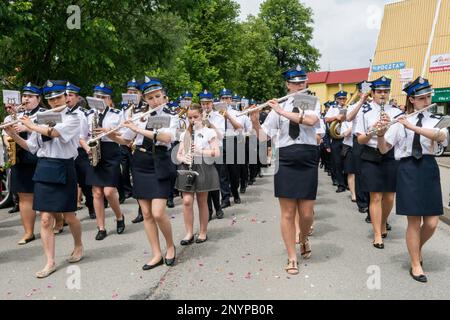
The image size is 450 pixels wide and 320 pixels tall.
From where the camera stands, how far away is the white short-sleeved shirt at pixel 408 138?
4.82m

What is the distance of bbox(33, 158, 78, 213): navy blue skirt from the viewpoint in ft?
17.1

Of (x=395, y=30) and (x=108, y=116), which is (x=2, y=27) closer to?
(x=108, y=116)

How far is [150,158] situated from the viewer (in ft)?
17.4

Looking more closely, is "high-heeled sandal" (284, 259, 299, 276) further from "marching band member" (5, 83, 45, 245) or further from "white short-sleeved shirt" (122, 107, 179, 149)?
"marching band member" (5, 83, 45, 245)

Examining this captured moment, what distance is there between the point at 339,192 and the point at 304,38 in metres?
43.7

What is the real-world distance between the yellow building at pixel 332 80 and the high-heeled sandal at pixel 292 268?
5357 cm

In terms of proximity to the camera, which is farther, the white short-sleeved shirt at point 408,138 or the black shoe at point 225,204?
the black shoe at point 225,204

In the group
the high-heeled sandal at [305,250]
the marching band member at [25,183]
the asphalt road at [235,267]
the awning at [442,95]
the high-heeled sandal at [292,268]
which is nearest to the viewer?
the asphalt road at [235,267]

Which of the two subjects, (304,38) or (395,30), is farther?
(304,38)

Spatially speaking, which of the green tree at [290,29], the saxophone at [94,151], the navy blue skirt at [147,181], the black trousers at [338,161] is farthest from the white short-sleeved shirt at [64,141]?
the green tree at [290,29]

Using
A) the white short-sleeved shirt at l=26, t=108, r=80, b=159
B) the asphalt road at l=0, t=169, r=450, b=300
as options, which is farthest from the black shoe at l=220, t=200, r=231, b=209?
the white short-sleeved shirt at l=26, t=108, r=80, b=159

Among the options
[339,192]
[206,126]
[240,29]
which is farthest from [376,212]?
[240,29]

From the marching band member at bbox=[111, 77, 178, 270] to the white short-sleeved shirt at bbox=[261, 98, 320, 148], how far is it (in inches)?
42.2

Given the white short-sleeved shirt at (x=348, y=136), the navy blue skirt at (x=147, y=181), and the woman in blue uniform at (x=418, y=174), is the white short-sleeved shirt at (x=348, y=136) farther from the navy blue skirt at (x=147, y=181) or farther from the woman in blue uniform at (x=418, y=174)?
the navy blue skirt at (x=147, y=181)
